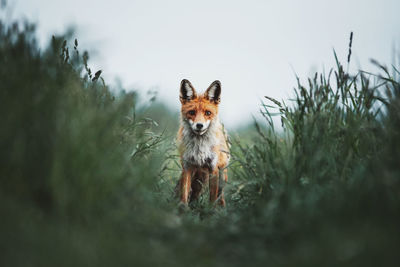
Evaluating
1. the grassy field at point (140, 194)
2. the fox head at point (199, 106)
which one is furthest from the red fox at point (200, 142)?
the grassy field at point (140, 194)

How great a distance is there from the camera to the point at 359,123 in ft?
11.6

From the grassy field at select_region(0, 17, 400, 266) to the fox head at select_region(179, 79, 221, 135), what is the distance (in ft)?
6.01

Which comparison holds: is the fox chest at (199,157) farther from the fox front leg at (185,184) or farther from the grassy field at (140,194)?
the grassy field at (140,194)

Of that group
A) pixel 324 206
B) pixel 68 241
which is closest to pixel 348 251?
pixel 324 206

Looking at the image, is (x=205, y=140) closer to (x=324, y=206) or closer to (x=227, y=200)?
(x=227, y=200)

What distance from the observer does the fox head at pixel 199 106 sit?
17.1ft

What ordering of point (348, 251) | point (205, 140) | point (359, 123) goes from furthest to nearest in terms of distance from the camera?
point (205, 140)
point (359, 123)
point (348, 251)

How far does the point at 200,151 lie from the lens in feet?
16.9

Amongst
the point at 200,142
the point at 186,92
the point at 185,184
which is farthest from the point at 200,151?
the point at 186,92

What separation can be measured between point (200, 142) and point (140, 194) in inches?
93.6

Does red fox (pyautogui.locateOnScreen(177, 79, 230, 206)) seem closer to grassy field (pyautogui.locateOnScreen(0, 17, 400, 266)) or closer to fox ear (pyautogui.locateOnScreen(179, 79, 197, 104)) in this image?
fox ear (pyautogui.locateOnScreen(179, 79, 197, 104))

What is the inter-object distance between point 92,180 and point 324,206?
176 cm

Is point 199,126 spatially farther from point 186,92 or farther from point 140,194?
point 140,194

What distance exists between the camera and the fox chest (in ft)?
16.8
